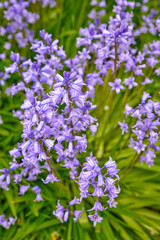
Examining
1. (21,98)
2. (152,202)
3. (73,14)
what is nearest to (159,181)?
(152,202)

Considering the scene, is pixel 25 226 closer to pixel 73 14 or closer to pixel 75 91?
pixel 75 91

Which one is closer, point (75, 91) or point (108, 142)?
point (75, 91)

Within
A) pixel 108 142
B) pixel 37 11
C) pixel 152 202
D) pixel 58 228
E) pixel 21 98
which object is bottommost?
pixel 58 228

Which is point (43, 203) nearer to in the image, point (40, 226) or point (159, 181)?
point (40, 226)

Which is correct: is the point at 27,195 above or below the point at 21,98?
below

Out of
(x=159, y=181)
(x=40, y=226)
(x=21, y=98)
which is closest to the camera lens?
(x=40, y=226)

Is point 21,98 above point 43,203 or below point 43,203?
above

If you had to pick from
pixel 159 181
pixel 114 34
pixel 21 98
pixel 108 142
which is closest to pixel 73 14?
pixel 21 98

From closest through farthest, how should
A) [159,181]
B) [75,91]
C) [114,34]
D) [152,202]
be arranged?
[75,91] < [114,34] < [152,202] < [159,181]

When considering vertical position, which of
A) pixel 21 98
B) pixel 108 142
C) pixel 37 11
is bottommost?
pixel 108 142
